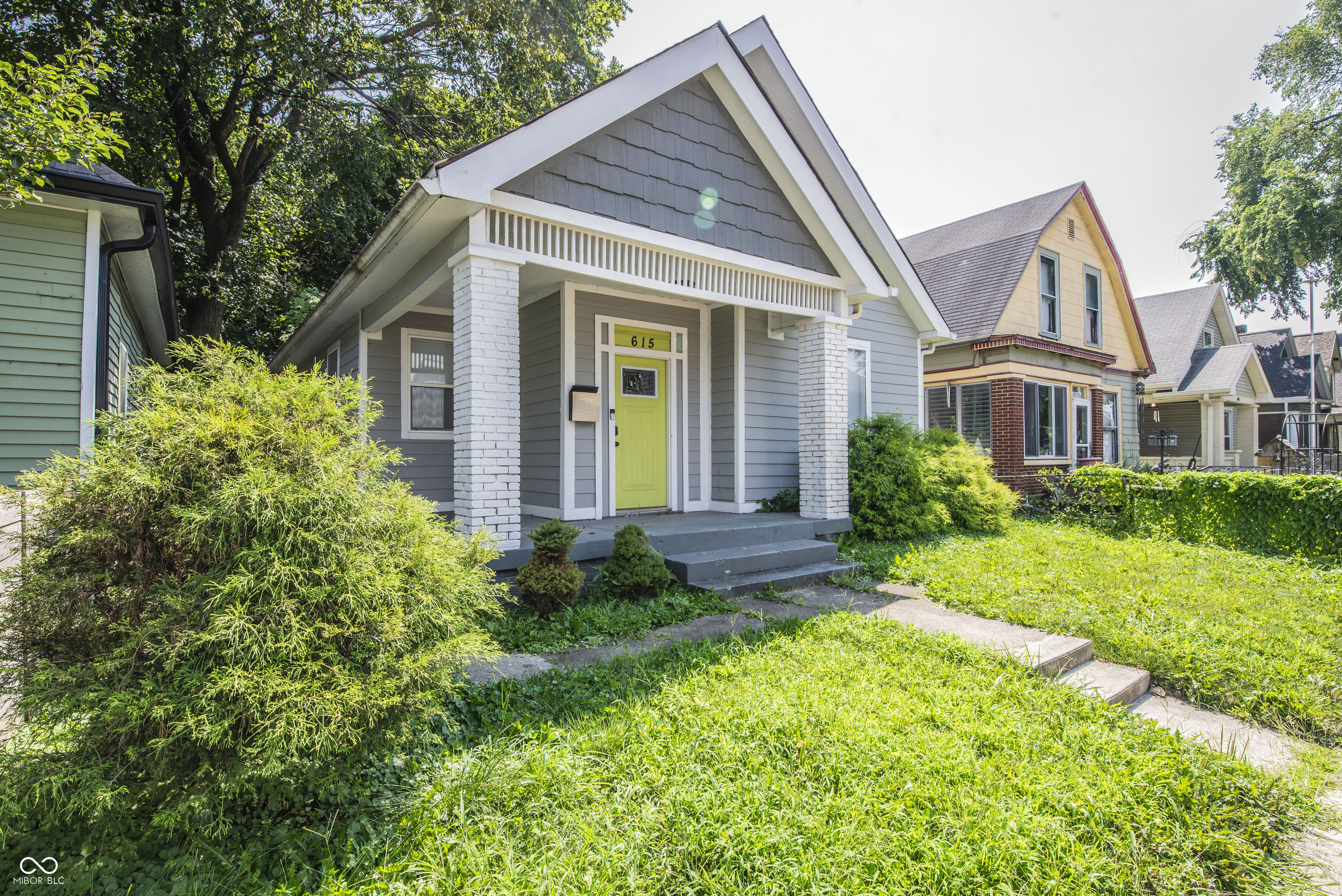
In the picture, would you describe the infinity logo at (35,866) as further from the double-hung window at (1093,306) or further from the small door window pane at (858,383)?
the double-hung window at (1093,306)

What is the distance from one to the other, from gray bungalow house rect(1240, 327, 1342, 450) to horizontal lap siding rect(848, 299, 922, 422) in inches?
759

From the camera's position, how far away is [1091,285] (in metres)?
14.9

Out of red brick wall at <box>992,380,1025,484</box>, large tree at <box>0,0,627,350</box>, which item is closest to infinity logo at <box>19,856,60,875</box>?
large tree at <box>0,0,627,350</box>

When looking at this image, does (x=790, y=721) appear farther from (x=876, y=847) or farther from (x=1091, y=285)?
(x=1091, y=285)

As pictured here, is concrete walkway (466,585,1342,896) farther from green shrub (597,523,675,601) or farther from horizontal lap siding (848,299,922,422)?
horizontal lap siding (848,299,922,422)

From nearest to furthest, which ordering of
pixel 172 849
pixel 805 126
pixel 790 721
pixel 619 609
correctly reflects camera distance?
pixel 172 849 → pixel 790 721 → pixel 619 609 → pixel 805 126

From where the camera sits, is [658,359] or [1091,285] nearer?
[658,359]

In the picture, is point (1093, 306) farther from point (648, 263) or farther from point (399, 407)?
point (399, 407)

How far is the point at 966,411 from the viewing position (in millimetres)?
13234

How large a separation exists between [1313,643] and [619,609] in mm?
5060

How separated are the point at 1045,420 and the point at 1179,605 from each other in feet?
29.3

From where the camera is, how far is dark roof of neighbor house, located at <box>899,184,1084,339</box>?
41.8 ft

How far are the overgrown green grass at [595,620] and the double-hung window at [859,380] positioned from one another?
5.83 meters

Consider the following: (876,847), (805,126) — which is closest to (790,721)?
(876,847)
